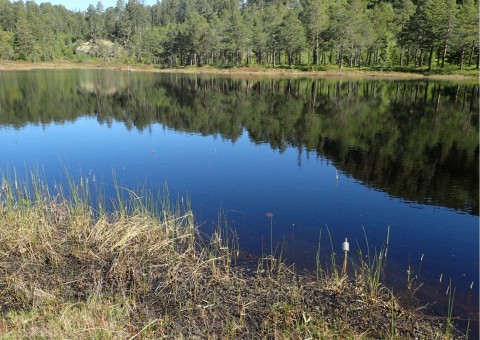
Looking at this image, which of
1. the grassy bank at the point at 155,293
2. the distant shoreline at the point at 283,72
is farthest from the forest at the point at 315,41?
the grassy bank at the point at 155,293

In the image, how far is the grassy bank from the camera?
760cm

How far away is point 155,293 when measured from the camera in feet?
29.5

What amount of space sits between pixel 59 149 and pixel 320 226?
19.8m

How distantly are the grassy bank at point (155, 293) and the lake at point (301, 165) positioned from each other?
1.64 metres

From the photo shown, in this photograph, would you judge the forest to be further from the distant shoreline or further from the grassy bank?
the grassy bank

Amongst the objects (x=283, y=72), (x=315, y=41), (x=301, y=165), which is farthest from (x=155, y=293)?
(x=315, y=41)

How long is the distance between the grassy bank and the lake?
164 centimetres

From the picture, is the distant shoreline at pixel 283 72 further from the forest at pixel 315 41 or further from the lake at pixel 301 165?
the lake at pixel 301 165

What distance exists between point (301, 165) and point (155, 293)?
15.4m

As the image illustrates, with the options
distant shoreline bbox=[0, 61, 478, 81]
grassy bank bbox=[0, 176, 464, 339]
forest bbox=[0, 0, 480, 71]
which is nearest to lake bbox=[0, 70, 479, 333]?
grassy bank bbox=[0, 176, 464, 339]

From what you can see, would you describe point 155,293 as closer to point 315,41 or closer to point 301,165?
point 301,165

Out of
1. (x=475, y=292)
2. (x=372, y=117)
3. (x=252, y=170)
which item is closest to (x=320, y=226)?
(x=475, y=292)

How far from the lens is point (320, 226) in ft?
46.7

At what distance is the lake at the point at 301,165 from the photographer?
12.8m
